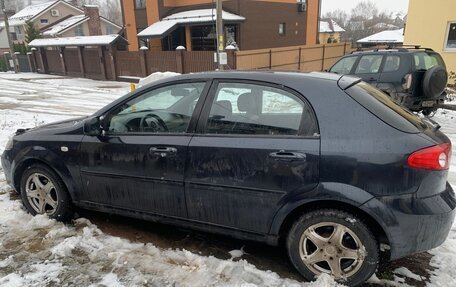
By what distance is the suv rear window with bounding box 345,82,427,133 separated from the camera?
8.97ft

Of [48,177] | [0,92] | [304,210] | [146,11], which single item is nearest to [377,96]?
[304,210]

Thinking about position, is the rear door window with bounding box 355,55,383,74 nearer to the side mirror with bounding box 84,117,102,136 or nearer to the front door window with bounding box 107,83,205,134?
the front door window with bounding box 107,83,205,134

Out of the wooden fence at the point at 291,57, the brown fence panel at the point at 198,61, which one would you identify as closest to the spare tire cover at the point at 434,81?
the wooden fence at the point at 291,57

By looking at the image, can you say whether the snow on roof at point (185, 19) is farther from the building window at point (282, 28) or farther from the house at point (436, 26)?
the house at point (436, 26)

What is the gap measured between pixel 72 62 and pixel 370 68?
20751 mm

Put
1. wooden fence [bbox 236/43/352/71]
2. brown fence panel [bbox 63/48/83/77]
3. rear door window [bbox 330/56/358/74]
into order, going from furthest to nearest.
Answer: brown fence panel [bbox 63/48/83/77] < wooden fence [bbox 236/43/352/71] < rear door window [bbox 330/56/358/74]

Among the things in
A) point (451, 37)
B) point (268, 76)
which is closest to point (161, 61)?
point (451, 37)

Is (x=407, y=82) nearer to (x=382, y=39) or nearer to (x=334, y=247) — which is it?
(x=334, y=247)

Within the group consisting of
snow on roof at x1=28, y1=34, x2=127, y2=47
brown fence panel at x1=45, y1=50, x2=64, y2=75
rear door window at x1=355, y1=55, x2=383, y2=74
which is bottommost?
brown fence panel at x1=45, y1=50, x2=64, y2=75

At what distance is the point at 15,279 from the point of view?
3059mm

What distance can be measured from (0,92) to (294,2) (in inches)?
788

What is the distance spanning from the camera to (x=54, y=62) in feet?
85.4

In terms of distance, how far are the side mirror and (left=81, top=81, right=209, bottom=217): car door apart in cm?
5

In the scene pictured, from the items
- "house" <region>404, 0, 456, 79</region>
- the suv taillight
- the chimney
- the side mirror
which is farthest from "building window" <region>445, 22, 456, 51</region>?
the chimney
